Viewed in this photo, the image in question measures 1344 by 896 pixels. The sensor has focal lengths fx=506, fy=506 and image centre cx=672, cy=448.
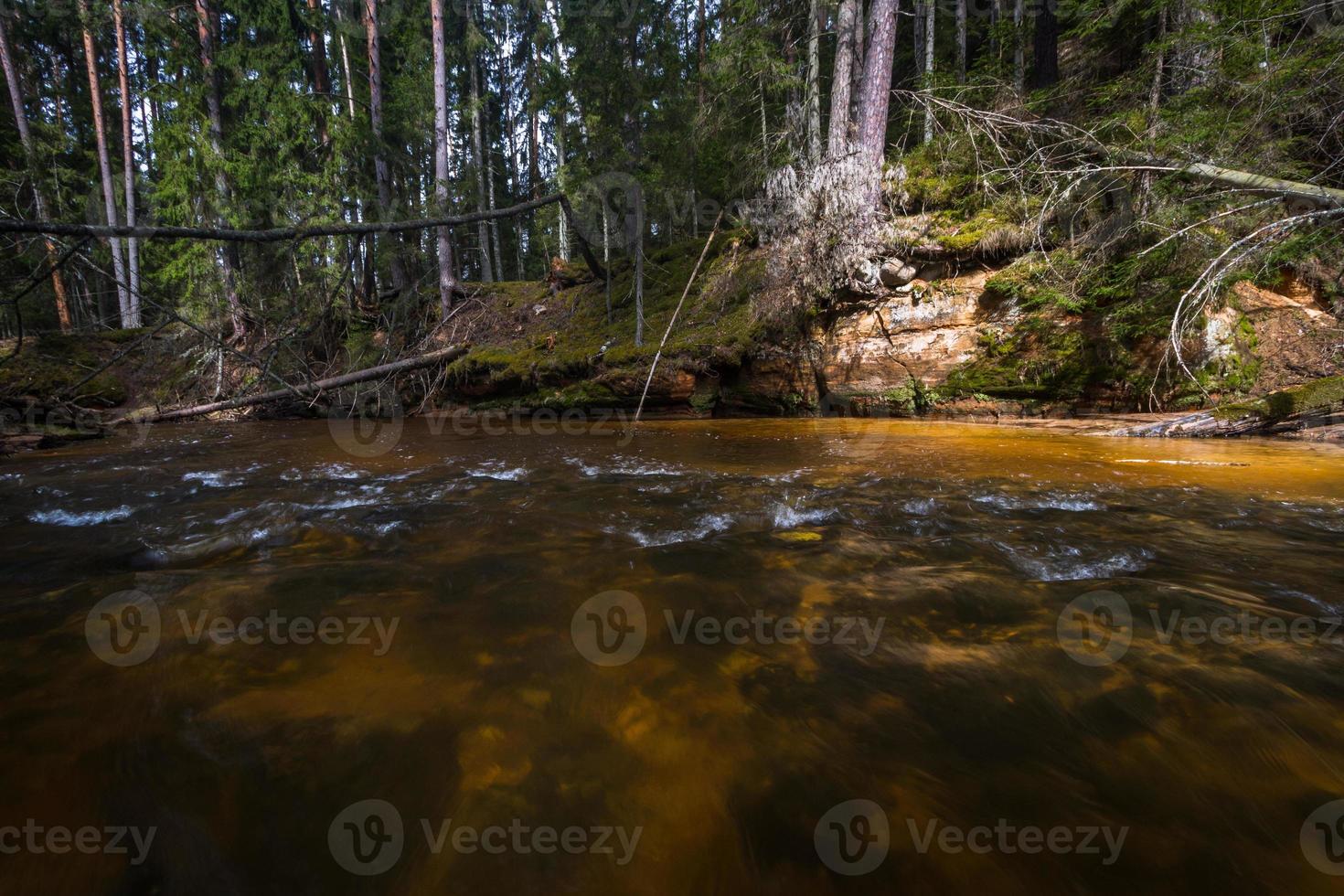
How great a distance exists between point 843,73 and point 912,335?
4.09 metres

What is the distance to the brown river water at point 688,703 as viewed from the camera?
0.90 meters

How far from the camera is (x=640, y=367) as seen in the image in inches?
313

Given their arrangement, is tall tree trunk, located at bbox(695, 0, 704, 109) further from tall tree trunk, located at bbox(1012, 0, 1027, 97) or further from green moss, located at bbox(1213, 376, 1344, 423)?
green moss, located at bbox(1213, 376, 1344, 423)

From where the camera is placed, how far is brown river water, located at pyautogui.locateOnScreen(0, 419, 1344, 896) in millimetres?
899

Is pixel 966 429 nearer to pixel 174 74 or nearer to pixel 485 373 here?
pixel 485 373

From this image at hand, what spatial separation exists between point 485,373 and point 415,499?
6557 mm

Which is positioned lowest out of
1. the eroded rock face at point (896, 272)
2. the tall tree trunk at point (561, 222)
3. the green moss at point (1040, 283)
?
the green moss at point (1040, 283)

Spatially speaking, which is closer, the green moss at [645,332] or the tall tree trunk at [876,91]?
the tall tree trunk at [876,91]

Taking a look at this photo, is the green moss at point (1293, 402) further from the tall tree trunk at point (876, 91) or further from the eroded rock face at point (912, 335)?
the tall tree trunk at point (876, 91)

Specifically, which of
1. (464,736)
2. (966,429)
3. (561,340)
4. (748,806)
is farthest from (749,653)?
(561,340)

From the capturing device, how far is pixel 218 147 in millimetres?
11812

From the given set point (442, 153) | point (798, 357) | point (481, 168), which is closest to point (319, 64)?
point (481, 168)

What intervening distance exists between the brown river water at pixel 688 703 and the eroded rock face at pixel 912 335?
14.1 ft

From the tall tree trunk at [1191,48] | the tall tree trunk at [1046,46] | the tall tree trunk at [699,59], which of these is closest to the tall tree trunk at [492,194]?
the tall tree trunk at [699,59]
